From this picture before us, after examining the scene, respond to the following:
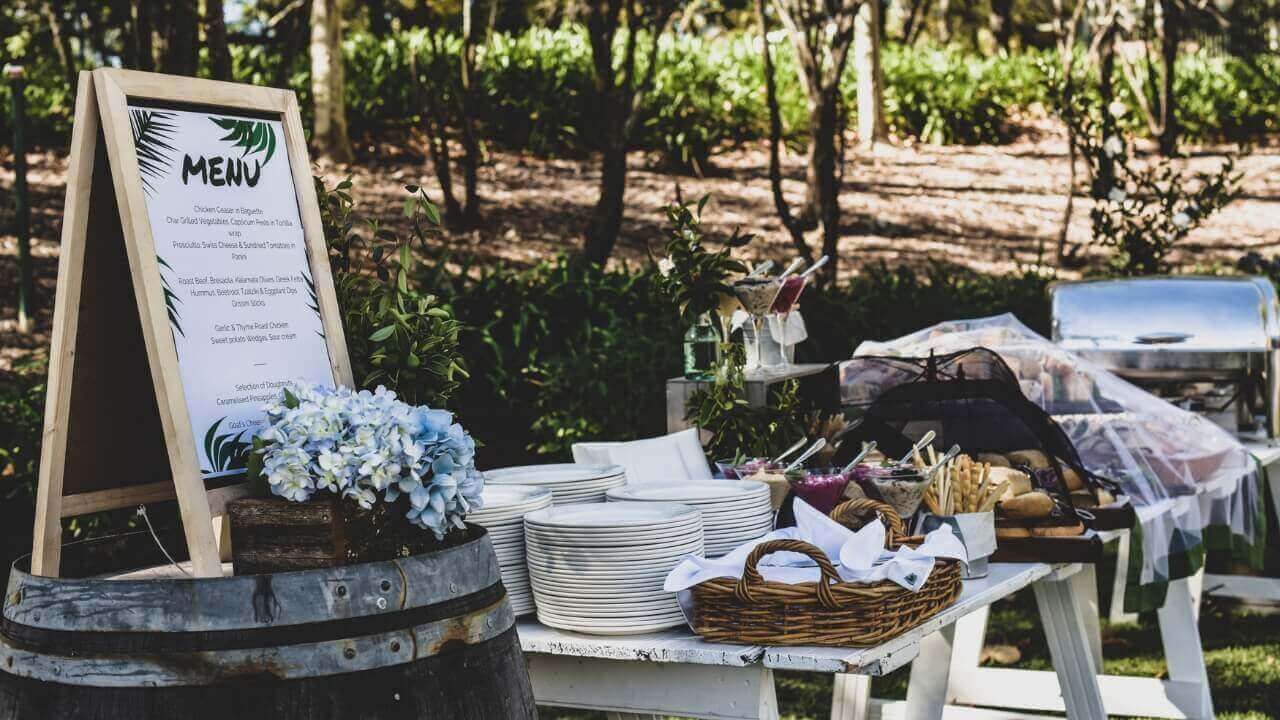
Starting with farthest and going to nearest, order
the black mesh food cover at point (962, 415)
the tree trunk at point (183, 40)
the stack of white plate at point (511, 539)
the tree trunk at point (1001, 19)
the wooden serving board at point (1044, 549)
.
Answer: the tree trunk at point (1001, 19) → the tree trunk at point (183, 40) → the black mesh food cover at point (962, 415) → the wooden serving board at point (1044, 549) → the stack of white plate at point (511, 539)

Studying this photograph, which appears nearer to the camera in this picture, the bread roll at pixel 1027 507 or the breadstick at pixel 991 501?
the breadstick at pixel 991 501

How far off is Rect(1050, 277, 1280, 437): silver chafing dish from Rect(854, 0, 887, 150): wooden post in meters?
10.6

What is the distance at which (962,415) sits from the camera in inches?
147

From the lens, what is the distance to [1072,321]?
18.2ft

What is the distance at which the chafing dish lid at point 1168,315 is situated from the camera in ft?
17.2

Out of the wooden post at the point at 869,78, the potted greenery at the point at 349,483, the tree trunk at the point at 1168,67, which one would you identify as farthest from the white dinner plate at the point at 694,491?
the wooden post at the point at 869,78

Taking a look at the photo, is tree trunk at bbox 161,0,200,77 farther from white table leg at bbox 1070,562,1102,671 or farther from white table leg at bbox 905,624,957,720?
white table leg at bbox 1070,562,1102,671

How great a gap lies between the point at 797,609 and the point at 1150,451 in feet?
7.52

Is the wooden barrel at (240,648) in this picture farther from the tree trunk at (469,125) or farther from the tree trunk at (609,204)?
the tree trunk at (469,125)

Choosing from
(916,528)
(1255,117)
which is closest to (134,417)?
(916,528)

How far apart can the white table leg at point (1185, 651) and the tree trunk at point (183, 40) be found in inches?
164

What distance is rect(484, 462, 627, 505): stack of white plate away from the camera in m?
2.94

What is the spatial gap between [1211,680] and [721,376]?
8.88ft

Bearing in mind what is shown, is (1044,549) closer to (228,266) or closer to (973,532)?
(973,532)
